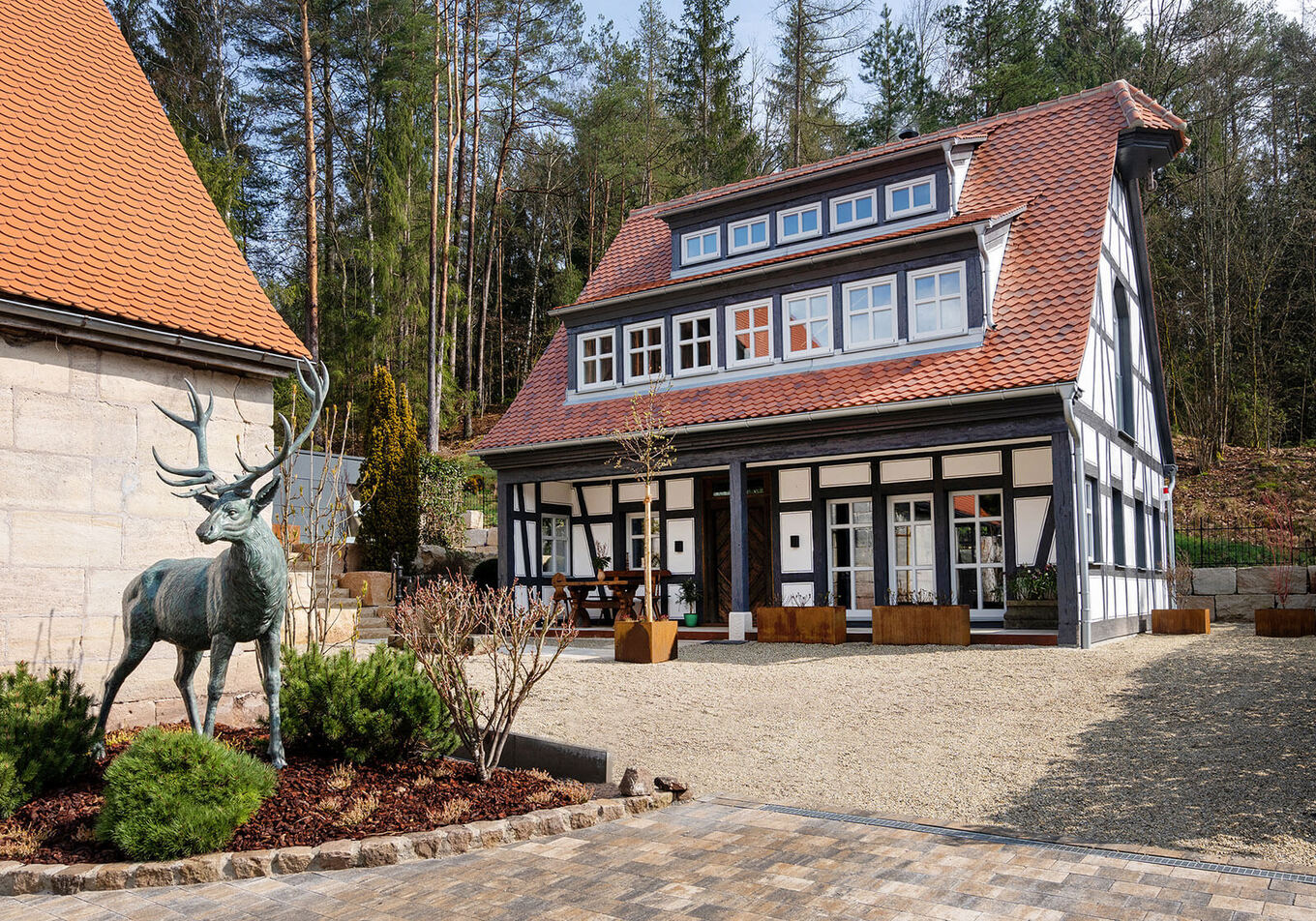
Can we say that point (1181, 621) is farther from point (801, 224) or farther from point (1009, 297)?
point (801, 224)

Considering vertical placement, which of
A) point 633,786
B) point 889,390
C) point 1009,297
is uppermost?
point 1009,297

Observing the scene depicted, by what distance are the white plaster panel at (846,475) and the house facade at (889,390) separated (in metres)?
0.04

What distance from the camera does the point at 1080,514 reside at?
44.0 feet

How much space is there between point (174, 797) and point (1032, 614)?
11636mm

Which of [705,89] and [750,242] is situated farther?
[705,89]

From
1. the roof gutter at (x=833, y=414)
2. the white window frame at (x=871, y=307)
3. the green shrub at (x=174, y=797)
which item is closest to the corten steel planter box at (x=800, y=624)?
the roof gutter at (x=833, y=414)

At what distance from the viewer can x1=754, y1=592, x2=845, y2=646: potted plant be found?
47.8ft

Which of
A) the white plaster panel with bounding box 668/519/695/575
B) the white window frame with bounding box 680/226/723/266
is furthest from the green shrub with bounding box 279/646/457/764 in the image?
the white window frame with bounding box 680/226/723/266

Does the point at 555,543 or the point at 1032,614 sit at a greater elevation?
the point at 555,543

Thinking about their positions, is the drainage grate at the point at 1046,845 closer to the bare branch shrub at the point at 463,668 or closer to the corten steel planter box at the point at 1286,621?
the bare branch shrub at the point at 463,668

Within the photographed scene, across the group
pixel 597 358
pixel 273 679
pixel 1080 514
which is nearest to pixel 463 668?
pixel 273 679

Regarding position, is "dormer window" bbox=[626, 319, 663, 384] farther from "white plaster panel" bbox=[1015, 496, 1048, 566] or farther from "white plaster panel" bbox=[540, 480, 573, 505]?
"white plaster panel" bbox=[1015, 496, 1048, 566]

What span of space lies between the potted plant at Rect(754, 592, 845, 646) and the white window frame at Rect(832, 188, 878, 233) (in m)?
6.68

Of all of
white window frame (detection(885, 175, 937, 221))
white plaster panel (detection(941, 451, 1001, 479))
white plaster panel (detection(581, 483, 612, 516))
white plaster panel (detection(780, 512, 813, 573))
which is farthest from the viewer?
white plaster panel (detection(581, 483, 612, 516))
